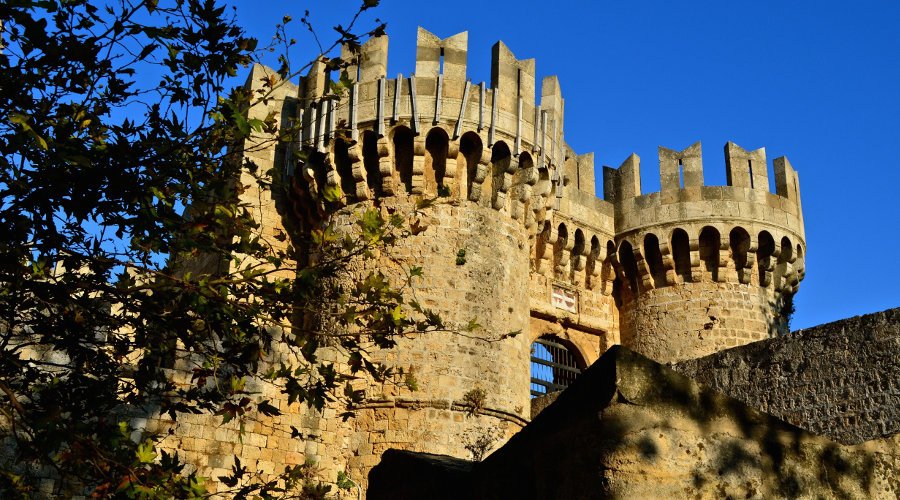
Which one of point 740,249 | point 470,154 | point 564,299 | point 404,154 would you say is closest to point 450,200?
point 470,154

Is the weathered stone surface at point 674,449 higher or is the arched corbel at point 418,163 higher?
the arched corbel at point 418,163

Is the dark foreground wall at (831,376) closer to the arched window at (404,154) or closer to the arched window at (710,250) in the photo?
the arched window at (710,250)

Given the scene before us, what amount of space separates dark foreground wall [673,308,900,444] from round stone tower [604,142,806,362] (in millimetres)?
3620

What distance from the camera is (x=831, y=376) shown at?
12484mm

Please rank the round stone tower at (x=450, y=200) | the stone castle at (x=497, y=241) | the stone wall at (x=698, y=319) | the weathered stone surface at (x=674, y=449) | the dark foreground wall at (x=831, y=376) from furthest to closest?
1. the stone wall at (x=698, y=319)
2. the round stone tower at (x=450, y=200)
3. the stone castle at (x=497, y=241)
4. the dark foreground wall at (x=831, y=376)
5. the weathered stone surface at (x=674, y=449)

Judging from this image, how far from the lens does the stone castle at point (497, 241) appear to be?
1264 cm

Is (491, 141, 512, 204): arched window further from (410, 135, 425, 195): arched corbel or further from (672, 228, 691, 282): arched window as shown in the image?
(672, 228, 691, 282): arched window

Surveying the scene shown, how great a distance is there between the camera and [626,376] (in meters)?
2.96

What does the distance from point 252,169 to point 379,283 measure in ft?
3.89

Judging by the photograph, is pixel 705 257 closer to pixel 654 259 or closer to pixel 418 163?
pixel 654 259

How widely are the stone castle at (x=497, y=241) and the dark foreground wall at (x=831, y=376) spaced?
7.62 ft

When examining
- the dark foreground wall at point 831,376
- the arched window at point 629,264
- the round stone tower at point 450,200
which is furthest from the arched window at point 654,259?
the dark foreground wall at point 831,376

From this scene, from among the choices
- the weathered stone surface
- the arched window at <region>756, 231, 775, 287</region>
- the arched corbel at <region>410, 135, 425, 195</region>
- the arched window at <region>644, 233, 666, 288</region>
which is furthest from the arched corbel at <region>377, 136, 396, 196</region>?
the weathered stone surface

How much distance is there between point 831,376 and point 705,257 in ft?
18.8
